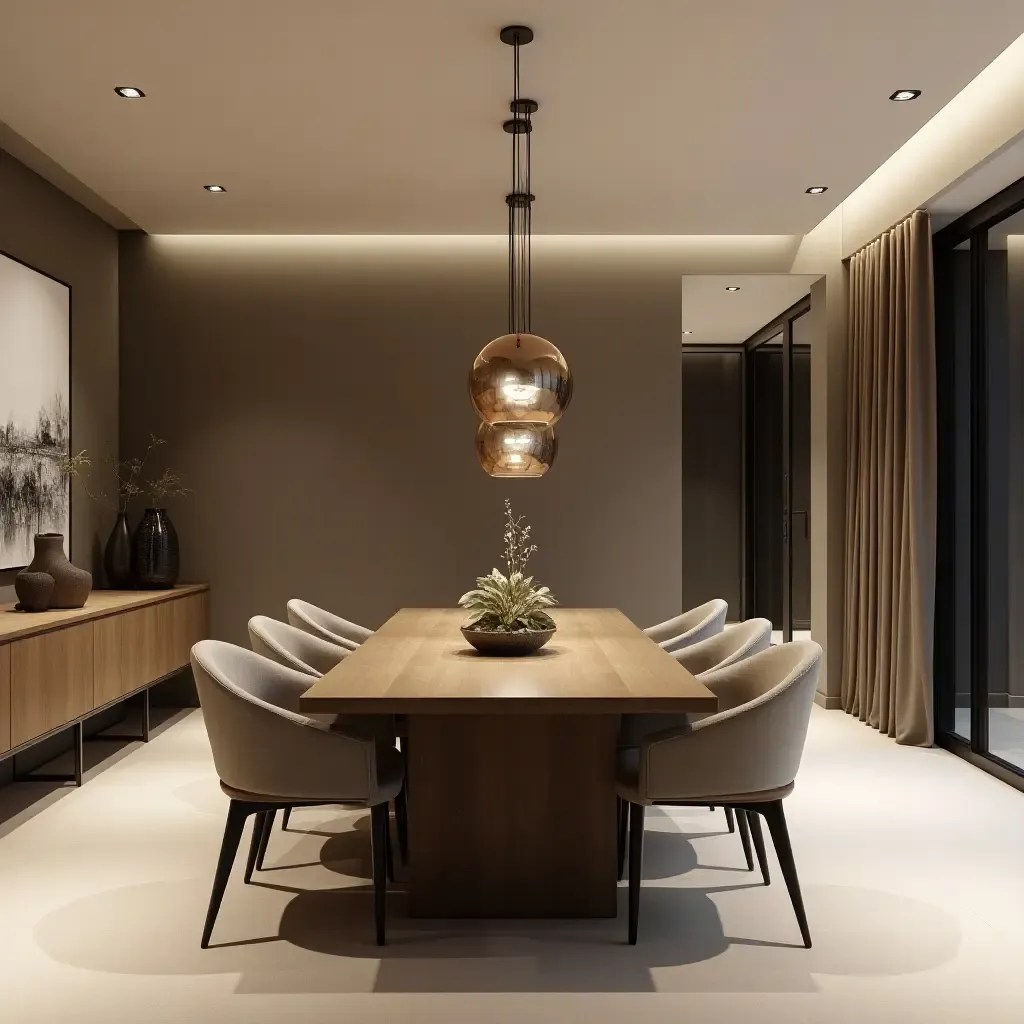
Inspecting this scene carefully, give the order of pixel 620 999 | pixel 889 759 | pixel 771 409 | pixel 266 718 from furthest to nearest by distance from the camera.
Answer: pixel 771 409 → pixel 889 759 → pixel 266 718 → pixel 620 999

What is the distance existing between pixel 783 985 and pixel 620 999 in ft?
1.41

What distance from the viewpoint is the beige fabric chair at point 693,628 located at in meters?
4.65

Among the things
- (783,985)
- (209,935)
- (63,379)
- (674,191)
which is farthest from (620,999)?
(63,379)

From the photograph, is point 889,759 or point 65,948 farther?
point 889,759

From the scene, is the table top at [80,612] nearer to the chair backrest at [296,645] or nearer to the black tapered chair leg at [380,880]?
the chair backrest at [296,645]

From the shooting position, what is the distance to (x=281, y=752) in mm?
2971

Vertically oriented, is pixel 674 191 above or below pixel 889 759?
above

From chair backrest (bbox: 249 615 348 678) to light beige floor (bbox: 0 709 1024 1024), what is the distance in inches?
24.5

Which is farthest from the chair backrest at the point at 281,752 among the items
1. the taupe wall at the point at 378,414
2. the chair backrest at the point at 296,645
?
the taupe wall at the point at 378,414

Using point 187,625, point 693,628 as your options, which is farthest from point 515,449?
point 187,625

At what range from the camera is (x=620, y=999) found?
8.78 ft

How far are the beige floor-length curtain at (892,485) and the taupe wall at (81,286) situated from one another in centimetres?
437

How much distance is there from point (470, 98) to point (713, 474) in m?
6.27

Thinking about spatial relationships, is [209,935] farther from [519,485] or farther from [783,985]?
[519,485]
